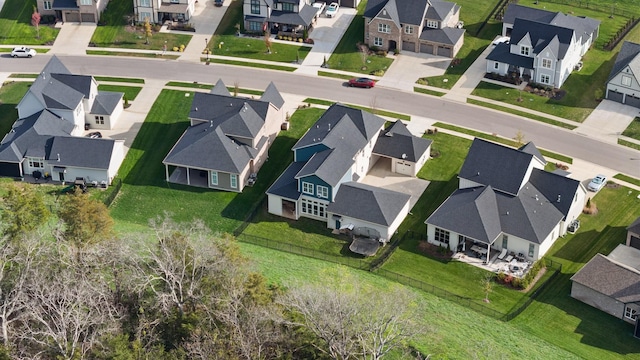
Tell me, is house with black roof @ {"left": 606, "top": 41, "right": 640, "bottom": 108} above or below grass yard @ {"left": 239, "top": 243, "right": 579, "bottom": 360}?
above

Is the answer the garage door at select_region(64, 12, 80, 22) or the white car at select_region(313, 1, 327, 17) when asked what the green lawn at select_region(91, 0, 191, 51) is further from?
the white car at select_region(313, 1, 327, 17)

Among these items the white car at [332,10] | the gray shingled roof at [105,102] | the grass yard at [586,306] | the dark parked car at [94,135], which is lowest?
the grass yard at [586,306]

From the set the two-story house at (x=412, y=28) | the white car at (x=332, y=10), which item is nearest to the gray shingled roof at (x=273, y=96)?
the two-story house at (x=412, y=28)

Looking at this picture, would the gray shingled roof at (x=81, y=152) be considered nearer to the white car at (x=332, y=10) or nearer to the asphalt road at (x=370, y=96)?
the asphalt road at (x=370, y=96)

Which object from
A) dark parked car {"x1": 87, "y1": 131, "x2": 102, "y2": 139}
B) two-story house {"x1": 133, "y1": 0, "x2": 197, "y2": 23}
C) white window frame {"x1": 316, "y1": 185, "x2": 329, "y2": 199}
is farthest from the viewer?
two-story house {"x1": 133, "y1": 0, "x2": 197, "y2": 23}

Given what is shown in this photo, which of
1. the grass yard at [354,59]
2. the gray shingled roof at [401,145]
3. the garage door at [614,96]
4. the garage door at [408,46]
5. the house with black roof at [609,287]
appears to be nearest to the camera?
the house with black roof at [609,287]

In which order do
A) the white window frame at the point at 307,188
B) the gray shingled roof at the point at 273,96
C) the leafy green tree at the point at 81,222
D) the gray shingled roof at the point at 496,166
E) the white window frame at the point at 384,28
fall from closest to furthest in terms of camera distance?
the leafy green tree at the point at 81,222, the gray shingled roof at the point at 496,166, the white window frame at the point at 307,188, the gray shingled roof at the point at 273,96, the white window frame at the point at 384,28

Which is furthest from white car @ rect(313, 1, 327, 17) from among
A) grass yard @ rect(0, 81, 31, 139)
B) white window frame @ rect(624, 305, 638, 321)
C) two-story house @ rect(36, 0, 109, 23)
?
white window frame @ rect(624, 305, 638, 321)
